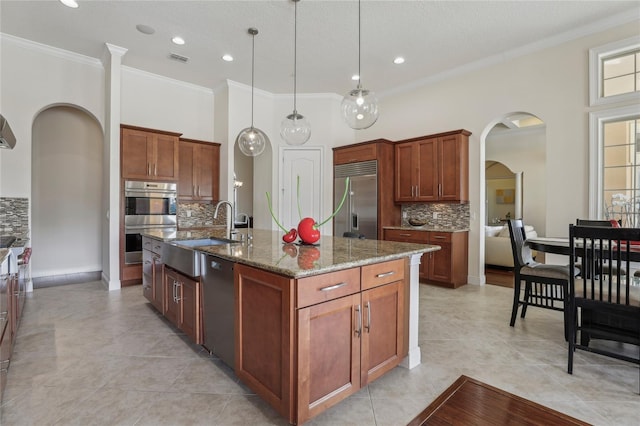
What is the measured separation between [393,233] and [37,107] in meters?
5.49

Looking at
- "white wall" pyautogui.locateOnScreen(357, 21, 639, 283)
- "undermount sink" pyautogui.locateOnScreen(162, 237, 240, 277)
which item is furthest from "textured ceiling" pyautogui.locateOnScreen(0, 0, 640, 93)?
"undermount sink" pyautogui.locateOnScreen(162, 237, 240, 277)

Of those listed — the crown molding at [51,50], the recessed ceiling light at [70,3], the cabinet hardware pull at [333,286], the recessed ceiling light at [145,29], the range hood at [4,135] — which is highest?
the recessed ceiling light at [145,29]

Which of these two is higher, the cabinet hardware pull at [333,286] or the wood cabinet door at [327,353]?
the cabinet hardware pull at [333,286]

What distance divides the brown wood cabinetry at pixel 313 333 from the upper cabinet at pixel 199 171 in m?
4.11

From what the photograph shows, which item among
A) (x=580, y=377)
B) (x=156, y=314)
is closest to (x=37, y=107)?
(x=156, y=314)

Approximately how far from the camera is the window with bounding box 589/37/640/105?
11.9ft

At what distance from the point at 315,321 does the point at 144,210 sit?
4147 mm

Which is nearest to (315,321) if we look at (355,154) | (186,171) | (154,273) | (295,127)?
(154,273)

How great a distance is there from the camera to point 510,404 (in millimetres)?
1511

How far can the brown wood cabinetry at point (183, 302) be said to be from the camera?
2414 millimetres

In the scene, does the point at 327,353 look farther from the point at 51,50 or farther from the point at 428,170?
the point at 51,50

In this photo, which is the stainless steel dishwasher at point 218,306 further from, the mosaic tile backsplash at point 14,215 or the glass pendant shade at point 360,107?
the mosaic tile backsplash at point 14,215

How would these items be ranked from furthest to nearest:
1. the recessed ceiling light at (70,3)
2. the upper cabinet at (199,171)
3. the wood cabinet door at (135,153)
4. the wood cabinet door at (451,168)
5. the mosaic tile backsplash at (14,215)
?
the upper cabinet at (199,171) < the wood cabinet door at (451,168) < the wood cabinet door at (135,153) < the mosaic tile backsplash at (14,215) < the recessed ceiling light at (70,3)

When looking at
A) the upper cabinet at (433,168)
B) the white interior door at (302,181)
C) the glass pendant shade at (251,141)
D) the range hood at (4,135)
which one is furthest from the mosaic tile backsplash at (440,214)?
the range hood at (4,135)
